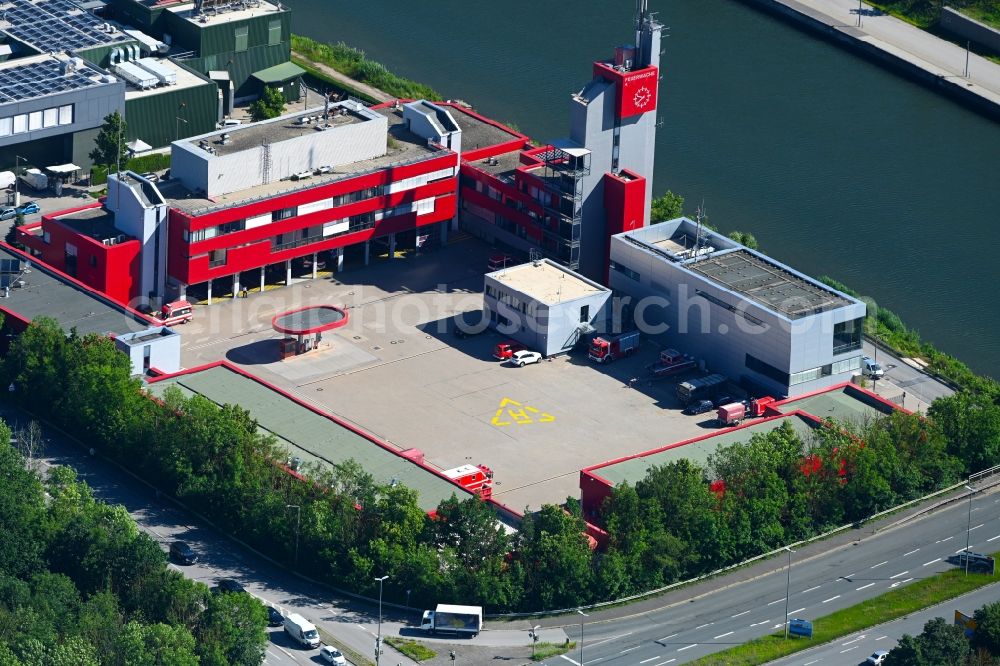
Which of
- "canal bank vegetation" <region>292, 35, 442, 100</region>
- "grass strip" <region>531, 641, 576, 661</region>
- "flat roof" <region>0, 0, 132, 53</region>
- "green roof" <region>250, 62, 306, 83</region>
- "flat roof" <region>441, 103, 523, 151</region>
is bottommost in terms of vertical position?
"grass strip" <region>531, 641, 576, 661</region>

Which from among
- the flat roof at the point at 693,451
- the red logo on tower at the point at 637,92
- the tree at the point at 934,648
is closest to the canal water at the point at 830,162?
the red logo on tower at the point at 637,92

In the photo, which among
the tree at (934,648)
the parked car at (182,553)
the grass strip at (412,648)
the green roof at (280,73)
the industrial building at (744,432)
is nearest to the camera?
the tree at (934,648)

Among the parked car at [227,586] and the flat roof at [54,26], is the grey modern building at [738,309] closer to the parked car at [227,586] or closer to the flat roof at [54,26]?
the parked car at [227,586]

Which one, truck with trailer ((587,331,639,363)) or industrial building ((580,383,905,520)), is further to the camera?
truck with trailer ((587,331,639,363))

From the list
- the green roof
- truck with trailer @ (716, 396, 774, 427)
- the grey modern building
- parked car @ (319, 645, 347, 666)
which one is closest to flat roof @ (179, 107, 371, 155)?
the green roof

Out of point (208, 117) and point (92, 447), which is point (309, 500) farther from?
point (208, 117)

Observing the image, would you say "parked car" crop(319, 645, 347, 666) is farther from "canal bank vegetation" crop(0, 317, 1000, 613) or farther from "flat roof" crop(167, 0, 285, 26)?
"flat roof" crop(167, 0, 285, 26)
